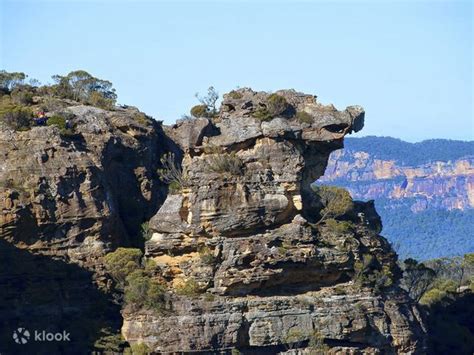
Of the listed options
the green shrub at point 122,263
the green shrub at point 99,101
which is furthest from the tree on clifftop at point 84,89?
the green shrub at point 122,263

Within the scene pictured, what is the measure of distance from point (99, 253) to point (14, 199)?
15.6ft

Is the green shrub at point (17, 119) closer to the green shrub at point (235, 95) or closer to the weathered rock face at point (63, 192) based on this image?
the weathered rock face at point (63, 192)

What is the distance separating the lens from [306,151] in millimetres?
72875

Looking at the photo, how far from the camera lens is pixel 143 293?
68.4 m

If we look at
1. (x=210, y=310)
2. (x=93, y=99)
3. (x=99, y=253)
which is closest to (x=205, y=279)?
(x=210, y=310)

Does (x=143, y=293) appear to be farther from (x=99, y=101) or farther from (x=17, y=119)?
(x=99, y=101)

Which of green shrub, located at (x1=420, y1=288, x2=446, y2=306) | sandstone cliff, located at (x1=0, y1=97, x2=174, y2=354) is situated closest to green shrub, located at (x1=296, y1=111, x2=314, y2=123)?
sandstone cliff, located at (x1=0, y1=97, x2=174, y2=354)

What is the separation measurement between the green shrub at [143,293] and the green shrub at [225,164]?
18.8ft

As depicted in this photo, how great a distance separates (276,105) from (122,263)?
10232 mm

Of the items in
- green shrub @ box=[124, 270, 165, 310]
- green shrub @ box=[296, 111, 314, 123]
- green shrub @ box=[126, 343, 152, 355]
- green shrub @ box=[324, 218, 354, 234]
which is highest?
green shrub @ box=[296, 111, 314, 123]

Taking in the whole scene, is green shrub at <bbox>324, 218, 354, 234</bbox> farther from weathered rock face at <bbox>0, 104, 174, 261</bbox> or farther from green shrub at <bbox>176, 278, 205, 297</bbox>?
weathered rock face at <bbox>0, 104, 174, 261</bbox>

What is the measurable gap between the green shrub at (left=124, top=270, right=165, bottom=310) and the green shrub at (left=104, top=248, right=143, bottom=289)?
1.10m

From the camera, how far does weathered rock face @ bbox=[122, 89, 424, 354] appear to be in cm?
6762

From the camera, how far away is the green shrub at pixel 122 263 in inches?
2795
